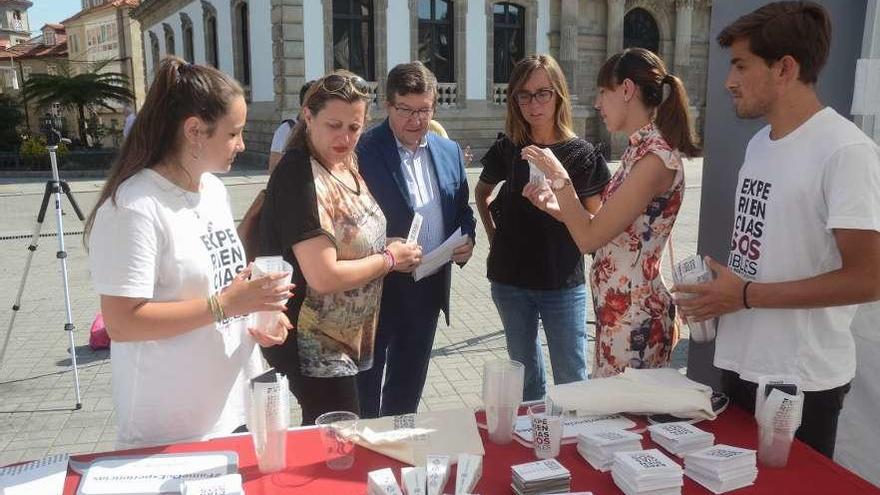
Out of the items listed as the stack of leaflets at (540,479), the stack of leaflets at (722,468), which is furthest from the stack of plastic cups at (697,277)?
the stack of leaflets at (540,479)

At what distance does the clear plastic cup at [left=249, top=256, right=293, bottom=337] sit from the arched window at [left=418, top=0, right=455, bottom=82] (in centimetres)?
1712

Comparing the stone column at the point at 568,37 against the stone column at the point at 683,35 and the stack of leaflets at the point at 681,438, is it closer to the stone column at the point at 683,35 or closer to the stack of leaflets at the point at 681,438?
the stone column at the point at 683,35

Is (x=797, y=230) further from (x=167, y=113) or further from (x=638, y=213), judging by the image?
(x=167, y=113)

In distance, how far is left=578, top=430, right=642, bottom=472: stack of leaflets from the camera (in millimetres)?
1600

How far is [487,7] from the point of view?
1859 centimetres

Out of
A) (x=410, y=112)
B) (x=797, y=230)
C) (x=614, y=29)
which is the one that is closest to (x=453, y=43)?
(x=614, y=29)

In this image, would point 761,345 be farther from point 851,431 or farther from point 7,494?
point 7,494

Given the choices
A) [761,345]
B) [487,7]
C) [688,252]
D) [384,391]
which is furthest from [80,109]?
[761,345]

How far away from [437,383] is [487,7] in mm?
16361

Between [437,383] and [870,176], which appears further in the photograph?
[437,383]

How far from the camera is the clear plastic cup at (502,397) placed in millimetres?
1728

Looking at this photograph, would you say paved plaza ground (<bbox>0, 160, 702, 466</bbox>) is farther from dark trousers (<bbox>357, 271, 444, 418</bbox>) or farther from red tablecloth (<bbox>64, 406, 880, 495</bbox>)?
red tablecloth (<bbox>64, 406, 880, 495</bbox>)

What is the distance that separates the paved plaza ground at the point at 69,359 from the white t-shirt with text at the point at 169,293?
197 cm

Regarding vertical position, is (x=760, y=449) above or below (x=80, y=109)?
below
